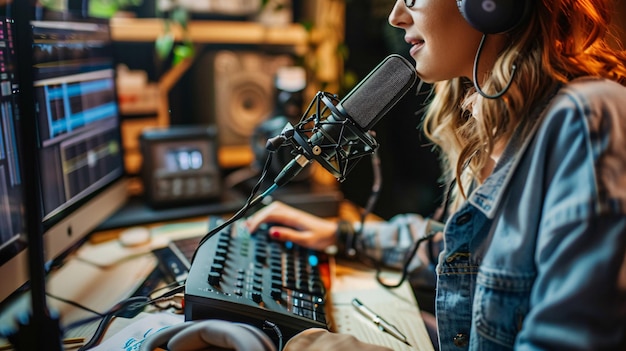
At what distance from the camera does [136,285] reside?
990 millimetres

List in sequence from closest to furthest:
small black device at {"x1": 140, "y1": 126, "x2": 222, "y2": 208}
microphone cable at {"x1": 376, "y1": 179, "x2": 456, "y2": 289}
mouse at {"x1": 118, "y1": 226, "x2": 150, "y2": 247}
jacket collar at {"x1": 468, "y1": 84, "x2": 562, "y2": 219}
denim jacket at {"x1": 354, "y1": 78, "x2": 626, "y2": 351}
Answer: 1. denim jacket at {"x1": 354, "y1": 78, "x2": 626, "y2": 351}
2. jacket collar at {"x1": 468, "y1": 84, "x2": 562, "y2": 219}
3. microphone cable at {"x1": 376, "y1": 179, "x2": 456, "y2": 289}
4. mouse at {"x1": 118, "y1": 226, "x2": 150, "y2": 247}
5. small black device at {"x1": 140, "y1": 126, "x2": 222, "y2": 208}

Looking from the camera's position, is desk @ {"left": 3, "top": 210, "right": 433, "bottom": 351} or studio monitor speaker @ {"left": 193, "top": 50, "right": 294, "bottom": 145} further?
studio monitor speaker @ {"left": 193, "top": 50, "right": 294, "bottom": 145}

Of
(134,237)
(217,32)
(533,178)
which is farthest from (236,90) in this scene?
(533,178)

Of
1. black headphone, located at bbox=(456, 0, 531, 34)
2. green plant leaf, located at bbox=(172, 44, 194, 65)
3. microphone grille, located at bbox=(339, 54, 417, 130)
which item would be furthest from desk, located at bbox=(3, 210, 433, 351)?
green plant leaf, located at bbox=(172, 44, 194, 65)

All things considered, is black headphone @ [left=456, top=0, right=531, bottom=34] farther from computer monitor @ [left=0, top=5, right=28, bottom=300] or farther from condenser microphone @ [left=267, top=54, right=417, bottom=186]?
computer monitor @ [left=0, top=5, right=28, bottom=300]

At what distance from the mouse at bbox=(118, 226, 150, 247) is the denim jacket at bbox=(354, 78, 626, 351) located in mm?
845

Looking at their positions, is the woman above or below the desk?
above

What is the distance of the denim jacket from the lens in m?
0.54

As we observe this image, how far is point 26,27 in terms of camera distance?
657 mm

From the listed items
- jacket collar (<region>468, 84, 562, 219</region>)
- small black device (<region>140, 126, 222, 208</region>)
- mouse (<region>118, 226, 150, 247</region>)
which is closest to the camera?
jacket collar (<region>468, 84, 562, 219</region>)

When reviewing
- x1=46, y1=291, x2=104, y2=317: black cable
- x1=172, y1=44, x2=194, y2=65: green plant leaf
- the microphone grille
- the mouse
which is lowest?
x1=46, y1=291, x2=104, y2=317: black cable

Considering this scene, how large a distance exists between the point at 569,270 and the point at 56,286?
0.97m

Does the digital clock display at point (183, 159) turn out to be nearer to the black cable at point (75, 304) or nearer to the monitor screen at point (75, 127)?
the monitor screen at point (75, 127)

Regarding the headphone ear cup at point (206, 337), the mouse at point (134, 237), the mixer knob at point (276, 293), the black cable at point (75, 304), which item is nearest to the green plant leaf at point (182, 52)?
the mouse at point (134, 237)
